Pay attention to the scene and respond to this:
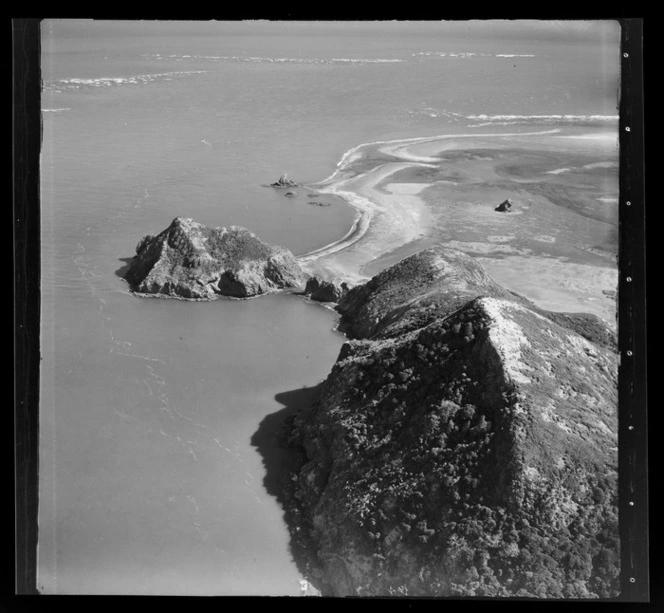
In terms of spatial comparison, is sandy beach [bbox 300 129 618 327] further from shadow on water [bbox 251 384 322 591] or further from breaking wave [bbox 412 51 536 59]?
shadow on water [bbox 251 384 322 591]

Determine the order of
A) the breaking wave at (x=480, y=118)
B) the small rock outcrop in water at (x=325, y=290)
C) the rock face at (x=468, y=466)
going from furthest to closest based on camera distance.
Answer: the breaking wave at (x=480, y=118) → the small rock outcrop in water at (x=325, y=290) → the rock face at (x=468, y=466)

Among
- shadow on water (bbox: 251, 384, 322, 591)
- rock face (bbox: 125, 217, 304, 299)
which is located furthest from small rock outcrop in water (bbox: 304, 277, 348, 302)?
shadow on water (bbox: 251, 384, 322, 591)

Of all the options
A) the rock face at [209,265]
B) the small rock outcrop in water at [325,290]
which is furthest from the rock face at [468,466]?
the rock face at [209,265]

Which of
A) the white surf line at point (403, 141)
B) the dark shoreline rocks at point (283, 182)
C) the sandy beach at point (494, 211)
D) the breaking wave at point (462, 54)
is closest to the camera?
the breaking wave at point (462, 54)

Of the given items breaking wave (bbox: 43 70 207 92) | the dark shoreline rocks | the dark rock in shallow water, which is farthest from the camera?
the dark shoreline rocks

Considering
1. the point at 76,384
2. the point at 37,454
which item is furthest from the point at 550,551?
the point at 76,384

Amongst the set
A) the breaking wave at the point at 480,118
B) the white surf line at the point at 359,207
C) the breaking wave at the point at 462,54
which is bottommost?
the white surf line at the point at 359,207

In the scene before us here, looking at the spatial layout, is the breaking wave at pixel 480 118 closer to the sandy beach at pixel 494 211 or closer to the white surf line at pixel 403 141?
the white surf line at pixel 403 141
